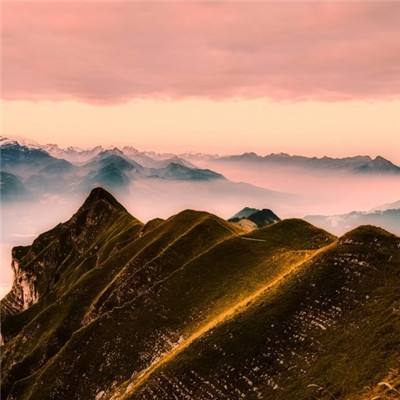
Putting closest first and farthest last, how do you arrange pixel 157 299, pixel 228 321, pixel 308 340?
pixel 308 340 → pixel 228 321 → pixel 157 299

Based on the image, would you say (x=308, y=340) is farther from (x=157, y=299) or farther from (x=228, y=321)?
(x=157, y=299)

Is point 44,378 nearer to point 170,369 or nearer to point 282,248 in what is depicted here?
point 170,369

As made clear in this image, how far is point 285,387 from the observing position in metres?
67.1

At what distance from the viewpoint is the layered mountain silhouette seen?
6875cm

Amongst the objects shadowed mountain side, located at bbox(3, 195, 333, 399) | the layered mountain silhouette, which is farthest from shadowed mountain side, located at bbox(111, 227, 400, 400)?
shadowed mountain side, located at bbox(3, 195, 333, 399)

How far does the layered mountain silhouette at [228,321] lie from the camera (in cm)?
6875

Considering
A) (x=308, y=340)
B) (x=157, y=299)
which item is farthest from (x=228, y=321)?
(x=157, y=299)

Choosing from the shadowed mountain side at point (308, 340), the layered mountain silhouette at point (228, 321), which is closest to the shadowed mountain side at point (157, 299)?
the layered mountain silhouette at point (228, 321)

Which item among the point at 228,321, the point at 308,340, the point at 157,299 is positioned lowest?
the point at 308,340

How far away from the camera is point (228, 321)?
83.9m

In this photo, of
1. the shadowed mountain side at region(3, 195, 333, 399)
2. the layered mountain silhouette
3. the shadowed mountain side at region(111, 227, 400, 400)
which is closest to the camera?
the shadowed mountain side at region(111, 227, 400, 400)

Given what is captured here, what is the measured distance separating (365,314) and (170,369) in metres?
30.5

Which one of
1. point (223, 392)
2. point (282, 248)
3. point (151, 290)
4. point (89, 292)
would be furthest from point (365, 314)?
point (89, 292)

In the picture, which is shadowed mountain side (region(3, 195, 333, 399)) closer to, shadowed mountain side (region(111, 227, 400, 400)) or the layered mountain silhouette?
the layered mountain silhouette
